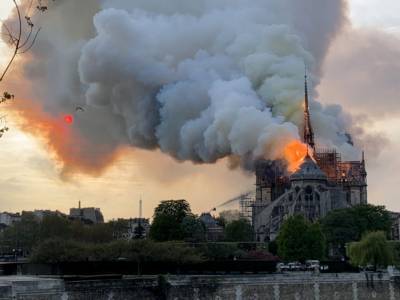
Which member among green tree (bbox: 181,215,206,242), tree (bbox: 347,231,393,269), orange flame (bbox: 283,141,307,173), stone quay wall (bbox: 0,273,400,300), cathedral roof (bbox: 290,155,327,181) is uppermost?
orange flame (bbox: 283,141,307,173)

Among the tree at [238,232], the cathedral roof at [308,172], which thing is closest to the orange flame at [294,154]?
the cathedral roof at [308,172]

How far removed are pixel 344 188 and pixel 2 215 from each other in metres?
69.2

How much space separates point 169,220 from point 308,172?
2511 cm

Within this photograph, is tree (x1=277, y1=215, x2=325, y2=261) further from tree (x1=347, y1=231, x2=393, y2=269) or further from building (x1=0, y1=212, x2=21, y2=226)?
building (x1=0, y1=212, x2=21, y2=226)

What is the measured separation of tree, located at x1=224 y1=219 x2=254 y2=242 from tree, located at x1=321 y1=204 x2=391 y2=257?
13410mm

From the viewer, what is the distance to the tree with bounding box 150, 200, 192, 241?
7400 cm

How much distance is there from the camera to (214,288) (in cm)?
3878

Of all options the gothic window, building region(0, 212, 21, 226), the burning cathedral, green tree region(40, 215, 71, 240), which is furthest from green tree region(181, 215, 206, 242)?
building region(0, 212, 21, 226)

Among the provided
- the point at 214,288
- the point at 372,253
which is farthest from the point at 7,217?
the point at 214,288

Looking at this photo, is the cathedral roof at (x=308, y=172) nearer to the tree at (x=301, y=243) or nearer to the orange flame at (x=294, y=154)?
the orange flame at (x=294, y=154)

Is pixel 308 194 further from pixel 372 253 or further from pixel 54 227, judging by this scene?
pixel 372 253

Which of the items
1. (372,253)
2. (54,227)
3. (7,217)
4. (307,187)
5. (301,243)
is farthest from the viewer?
(7,217)

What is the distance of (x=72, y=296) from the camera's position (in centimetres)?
3300

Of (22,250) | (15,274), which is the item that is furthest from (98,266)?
(22,250)
